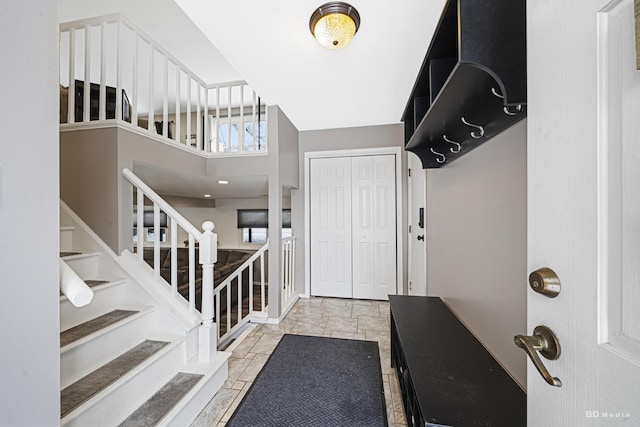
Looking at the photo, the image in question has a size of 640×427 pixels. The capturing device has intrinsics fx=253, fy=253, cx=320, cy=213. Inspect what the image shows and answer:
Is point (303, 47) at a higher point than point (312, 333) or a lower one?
higher

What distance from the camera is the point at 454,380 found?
1.03 metres

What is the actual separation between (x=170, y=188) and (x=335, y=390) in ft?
11.2

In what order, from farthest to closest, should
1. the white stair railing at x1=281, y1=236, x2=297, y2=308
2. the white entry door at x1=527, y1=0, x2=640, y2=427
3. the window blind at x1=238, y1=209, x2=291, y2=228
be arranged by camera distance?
1. the window blind at x1=238, y1=209, x2=291, y2=228
2. the white stair railing at x1=281, y1=236, x2=297, y2=308
3. the white entry door at x1=527, y1=0, x2=640, y2=427

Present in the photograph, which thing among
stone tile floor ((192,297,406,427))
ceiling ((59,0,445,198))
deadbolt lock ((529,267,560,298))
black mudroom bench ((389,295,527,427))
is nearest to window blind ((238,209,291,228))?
ceiling ((59,0,445,198))

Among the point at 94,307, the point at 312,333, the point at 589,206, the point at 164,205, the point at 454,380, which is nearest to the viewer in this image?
the point at 589,206

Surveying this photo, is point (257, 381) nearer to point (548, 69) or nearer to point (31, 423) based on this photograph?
point (31, 423)

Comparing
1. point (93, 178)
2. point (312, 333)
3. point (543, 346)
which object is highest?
point (93, 178)

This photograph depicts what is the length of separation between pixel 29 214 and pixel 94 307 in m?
1.26

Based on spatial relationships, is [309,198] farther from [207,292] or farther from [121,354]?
[121,354]

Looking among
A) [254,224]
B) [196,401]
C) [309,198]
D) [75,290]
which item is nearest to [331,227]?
[309,198]

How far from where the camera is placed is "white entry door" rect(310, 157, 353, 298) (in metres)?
3.50

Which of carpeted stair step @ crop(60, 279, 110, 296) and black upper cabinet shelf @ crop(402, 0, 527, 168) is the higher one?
black upper cabinet shelf @ crop(402, 0, 527, 168)

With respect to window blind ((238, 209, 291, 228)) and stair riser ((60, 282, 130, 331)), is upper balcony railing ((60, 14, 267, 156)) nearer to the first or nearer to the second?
stair riser ((60, 282, 130, 331))

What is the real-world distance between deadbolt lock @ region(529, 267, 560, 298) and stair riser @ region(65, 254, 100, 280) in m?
Answer: 2.42
